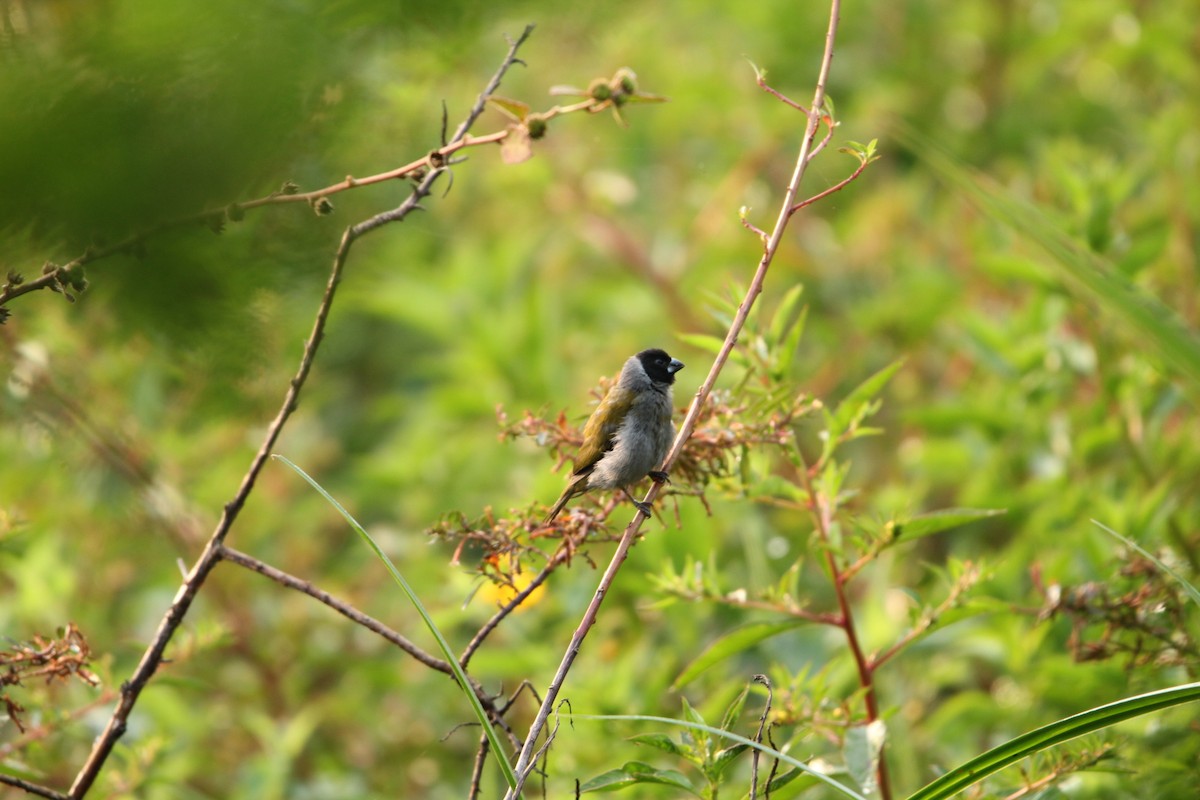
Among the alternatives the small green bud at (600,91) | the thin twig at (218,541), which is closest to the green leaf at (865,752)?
the thin twig at (218,541)

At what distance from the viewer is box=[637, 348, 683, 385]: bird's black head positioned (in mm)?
3578

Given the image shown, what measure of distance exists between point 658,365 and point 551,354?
4.67ft

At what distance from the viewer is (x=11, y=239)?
125cm

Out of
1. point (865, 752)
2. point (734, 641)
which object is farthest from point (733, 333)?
point (865, 752)

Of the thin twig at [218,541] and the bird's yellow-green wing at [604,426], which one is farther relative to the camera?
the bird's yellow-green wing at [604,426]

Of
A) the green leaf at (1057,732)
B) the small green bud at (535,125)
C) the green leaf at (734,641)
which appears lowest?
the green leaf at (1057,732)

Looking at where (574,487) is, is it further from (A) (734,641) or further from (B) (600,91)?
(B) (600,91)

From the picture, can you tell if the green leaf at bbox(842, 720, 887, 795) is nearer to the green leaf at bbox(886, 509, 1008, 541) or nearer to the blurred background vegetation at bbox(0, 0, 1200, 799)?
the blurred background vegetation at bbox(0, 0, 1200, 799)

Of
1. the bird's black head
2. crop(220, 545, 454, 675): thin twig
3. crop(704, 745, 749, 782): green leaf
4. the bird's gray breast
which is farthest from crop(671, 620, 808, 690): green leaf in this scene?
the bird's black head

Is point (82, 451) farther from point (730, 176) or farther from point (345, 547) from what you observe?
point (730, 176)

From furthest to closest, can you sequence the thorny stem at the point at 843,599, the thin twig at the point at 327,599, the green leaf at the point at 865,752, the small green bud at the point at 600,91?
the thorny stem at the point at 843,599 → the green leaf at the point at 865,752 → the thin twig at the point at 327,599 → the small green bud at the point at 600,91

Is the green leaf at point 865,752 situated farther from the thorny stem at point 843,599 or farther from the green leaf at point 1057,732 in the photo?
the green leaf at point 1057,732

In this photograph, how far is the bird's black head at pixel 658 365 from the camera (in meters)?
3.58

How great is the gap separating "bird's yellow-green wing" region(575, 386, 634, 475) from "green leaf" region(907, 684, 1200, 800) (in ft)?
4.21
